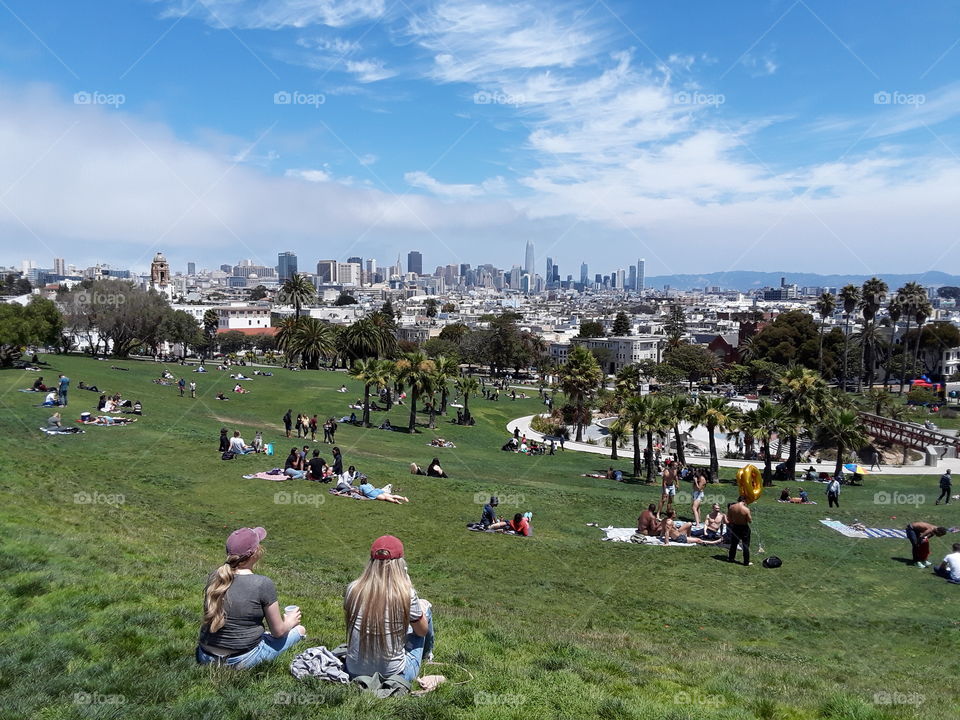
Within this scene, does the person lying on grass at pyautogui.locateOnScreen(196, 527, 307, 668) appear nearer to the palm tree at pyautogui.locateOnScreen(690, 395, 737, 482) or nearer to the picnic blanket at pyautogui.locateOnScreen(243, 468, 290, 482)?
the picnic blanket at pyautogui.locateOnScreen(243, 468, 290, 482)

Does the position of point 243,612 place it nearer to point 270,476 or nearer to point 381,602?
point 381,602

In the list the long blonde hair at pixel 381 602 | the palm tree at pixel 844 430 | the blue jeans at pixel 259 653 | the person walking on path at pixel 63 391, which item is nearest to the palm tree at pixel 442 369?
the person walking on path at pixel 63 391

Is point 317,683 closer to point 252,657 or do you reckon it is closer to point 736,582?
point 252,657

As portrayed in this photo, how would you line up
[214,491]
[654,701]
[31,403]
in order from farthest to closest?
[31,403], [214,491], [654,701]

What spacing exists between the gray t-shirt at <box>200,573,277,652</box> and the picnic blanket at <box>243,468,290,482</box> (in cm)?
1390

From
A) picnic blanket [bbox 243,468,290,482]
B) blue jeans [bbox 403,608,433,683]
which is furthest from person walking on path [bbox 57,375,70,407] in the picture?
blue jeans [bbox 403,608,433,683]

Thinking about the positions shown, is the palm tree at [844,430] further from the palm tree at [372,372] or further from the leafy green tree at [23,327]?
the leafy green tree at [23,327]

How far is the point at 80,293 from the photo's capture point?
6775 cm

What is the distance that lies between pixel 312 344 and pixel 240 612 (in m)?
70.5

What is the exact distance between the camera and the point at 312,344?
7519 cm

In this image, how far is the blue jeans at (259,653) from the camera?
6.68 meters

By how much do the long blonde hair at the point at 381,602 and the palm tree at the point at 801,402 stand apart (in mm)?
31497

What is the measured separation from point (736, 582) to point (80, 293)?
69.4 metres

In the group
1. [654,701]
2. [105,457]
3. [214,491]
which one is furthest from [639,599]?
[105,457]
